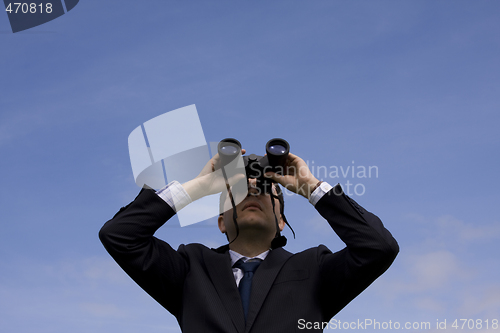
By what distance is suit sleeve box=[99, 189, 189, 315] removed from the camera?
2.87 m

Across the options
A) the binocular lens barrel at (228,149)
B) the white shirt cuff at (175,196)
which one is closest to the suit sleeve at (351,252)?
the binocular lens barrel at (228,149)

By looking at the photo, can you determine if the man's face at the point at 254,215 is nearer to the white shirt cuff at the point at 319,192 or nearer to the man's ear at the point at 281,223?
the man's ear at the point at 281,223

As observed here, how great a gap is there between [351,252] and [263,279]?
55 cm

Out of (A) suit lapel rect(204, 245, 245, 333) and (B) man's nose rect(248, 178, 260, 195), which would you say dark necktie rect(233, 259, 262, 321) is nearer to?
(A) suit lapel rect(204, 245, 245, 333)

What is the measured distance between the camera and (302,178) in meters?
3.08

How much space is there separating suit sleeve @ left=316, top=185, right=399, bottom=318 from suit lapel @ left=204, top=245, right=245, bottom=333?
544 millimetres

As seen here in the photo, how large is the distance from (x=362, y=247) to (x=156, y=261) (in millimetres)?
1239

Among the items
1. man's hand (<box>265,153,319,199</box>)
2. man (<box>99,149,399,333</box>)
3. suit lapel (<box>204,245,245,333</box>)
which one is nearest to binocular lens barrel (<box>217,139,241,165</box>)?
man (<box>99,149,399,333</box>)

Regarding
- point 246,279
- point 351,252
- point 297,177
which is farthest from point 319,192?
point 246,279

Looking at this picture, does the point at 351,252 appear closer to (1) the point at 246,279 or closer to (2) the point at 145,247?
(1) the point at 246,279

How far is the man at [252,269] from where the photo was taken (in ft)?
9.04

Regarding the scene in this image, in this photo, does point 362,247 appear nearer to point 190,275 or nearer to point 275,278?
point 275,278

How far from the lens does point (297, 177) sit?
10.3 ft

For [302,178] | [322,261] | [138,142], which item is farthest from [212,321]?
[138,142]
